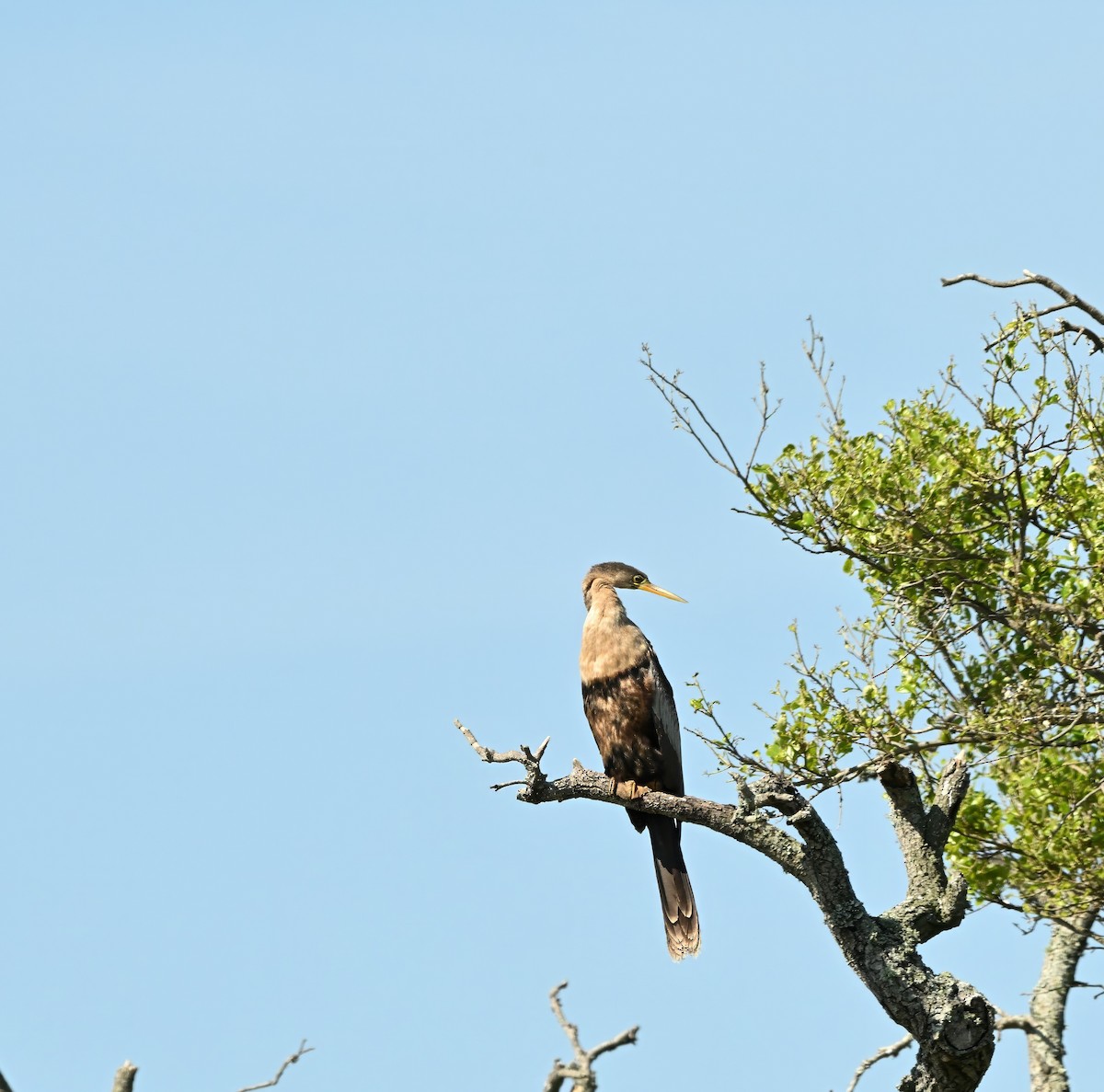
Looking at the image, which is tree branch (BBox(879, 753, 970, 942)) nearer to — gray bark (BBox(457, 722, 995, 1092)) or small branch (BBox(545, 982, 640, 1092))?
gray bark (BBox(457, 722, 995, 1092))

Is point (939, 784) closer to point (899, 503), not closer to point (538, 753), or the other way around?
point (899, 503)

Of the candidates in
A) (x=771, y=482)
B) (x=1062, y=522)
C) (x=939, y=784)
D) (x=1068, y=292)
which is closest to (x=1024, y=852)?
(x=939, y=784)

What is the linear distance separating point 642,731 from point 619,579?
1.30 metres

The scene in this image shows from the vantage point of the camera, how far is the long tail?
958 centimetres

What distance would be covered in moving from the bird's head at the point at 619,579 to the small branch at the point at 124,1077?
4982 mm

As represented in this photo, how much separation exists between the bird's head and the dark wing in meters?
0.78

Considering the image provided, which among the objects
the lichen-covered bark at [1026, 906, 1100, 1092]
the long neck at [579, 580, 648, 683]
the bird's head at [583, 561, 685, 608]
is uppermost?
the bird's head at [583, 561, 685, 608]

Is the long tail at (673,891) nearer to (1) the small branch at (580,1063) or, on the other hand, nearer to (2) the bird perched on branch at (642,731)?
(2) the bird perched on branch at (642,731)

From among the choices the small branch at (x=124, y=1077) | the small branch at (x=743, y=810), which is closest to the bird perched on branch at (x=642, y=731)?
the small branch at (x=743, y=810)

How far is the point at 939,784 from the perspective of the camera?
8.67m

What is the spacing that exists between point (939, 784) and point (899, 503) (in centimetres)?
161

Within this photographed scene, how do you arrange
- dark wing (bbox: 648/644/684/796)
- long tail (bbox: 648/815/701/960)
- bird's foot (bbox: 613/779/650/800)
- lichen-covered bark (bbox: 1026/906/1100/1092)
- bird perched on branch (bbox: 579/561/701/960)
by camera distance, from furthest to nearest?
1. lichen-covered bark (bbox: 1026/906/1100/1092)
2. dark wing (bbox: 648/644/684/796)
3. bird perched on branch (bbox: 579/561/701/960)
4. long tail (bbox: 648/815/701/960)
5. bird's foot (bbox: 613/779/650/800)

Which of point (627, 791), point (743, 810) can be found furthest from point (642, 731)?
point (743, 810)

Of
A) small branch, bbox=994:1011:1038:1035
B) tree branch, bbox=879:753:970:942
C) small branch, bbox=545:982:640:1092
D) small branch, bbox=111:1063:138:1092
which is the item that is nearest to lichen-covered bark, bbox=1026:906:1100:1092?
small branch, bbox=994:1011:1038:1035
